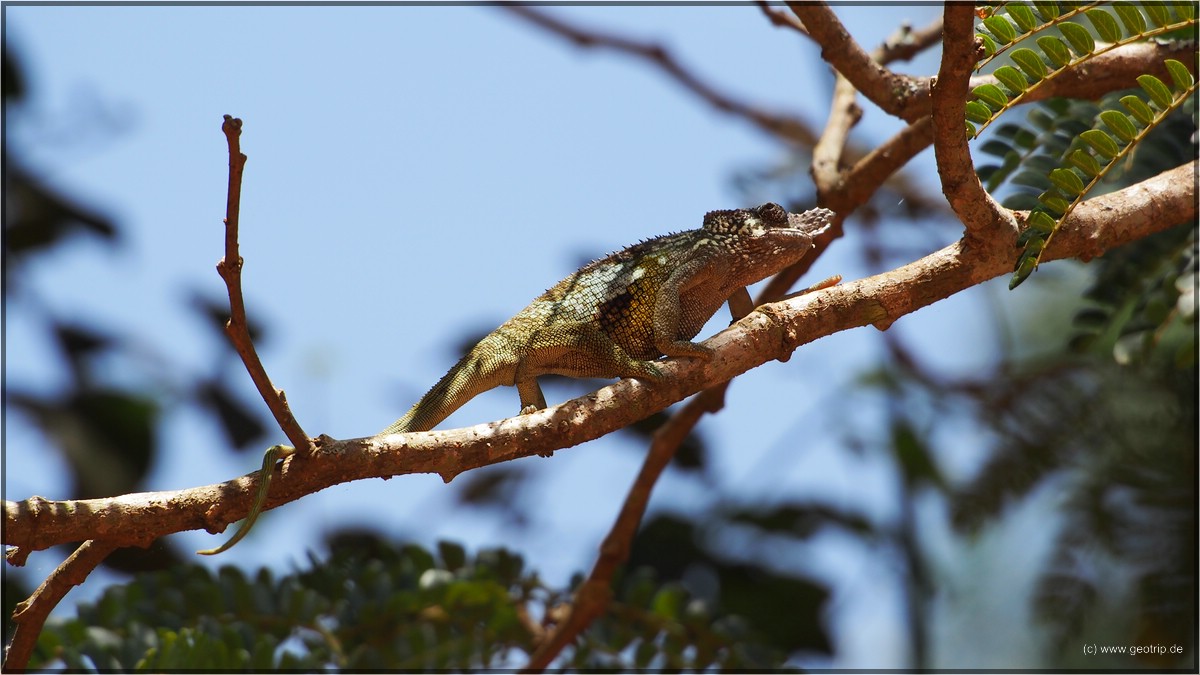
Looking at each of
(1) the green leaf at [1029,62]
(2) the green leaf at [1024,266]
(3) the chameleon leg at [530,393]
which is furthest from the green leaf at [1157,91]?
(3) the chameleon leg at [530,393]

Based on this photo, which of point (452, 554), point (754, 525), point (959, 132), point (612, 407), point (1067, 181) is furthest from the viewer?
point (754, 525)

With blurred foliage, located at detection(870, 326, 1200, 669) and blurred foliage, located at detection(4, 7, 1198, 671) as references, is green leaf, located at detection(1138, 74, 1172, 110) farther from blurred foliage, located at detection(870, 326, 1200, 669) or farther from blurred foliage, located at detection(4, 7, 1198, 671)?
blurred foliage, located at detection(870, 326, 1200, 669)

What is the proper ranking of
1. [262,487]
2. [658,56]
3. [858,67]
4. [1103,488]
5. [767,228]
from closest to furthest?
[262,487], [767,228], [858,67], [1103,488], [658,56]

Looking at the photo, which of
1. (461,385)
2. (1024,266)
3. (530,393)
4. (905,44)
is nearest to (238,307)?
(461,385)

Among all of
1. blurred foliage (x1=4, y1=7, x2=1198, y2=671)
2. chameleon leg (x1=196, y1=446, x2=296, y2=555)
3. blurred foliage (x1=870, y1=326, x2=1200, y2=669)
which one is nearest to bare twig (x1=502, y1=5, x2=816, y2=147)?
blurred foliage (x1=4, y1=7, x2=1198, y2=671)

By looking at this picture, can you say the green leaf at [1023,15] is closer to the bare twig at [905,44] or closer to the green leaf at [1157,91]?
the green leaf at [1157,91]

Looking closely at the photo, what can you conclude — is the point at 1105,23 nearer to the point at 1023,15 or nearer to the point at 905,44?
the point at 1023,15
